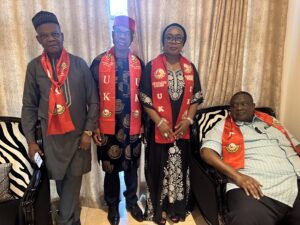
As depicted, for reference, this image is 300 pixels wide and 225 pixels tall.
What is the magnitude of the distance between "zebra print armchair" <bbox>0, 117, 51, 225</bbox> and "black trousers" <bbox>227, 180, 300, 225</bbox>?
110 centimetres

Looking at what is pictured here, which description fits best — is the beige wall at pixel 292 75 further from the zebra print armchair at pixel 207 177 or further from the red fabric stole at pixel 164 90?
the red fabric stole at pixel 164 90

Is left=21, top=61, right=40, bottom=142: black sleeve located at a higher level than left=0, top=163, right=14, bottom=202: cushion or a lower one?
higher

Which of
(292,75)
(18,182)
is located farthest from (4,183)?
(292,75)

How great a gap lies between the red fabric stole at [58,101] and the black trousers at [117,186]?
0.57 meters

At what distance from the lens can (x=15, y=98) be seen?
82.2 inches

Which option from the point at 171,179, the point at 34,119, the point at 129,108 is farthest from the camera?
the point at 171,179

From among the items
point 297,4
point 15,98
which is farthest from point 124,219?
point 297,4

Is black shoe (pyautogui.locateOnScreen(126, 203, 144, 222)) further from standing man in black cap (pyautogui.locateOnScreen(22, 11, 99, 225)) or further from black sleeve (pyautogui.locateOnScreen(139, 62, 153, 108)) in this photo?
black sleeve (pyautogui.locateOnScreen(139, 62, 153, 108))

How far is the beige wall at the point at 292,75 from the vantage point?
7.36 feet

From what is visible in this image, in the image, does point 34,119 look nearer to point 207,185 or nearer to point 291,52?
point 207,185

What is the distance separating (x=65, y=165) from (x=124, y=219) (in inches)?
29.8

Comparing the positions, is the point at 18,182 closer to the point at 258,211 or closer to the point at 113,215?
the point at 113,215

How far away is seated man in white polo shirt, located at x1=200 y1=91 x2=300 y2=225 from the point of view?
5.22ft

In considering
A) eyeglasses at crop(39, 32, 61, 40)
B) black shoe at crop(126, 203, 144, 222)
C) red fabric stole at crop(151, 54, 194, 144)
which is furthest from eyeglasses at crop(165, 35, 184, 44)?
black shoe at crop(126, 203, 144, 222)
